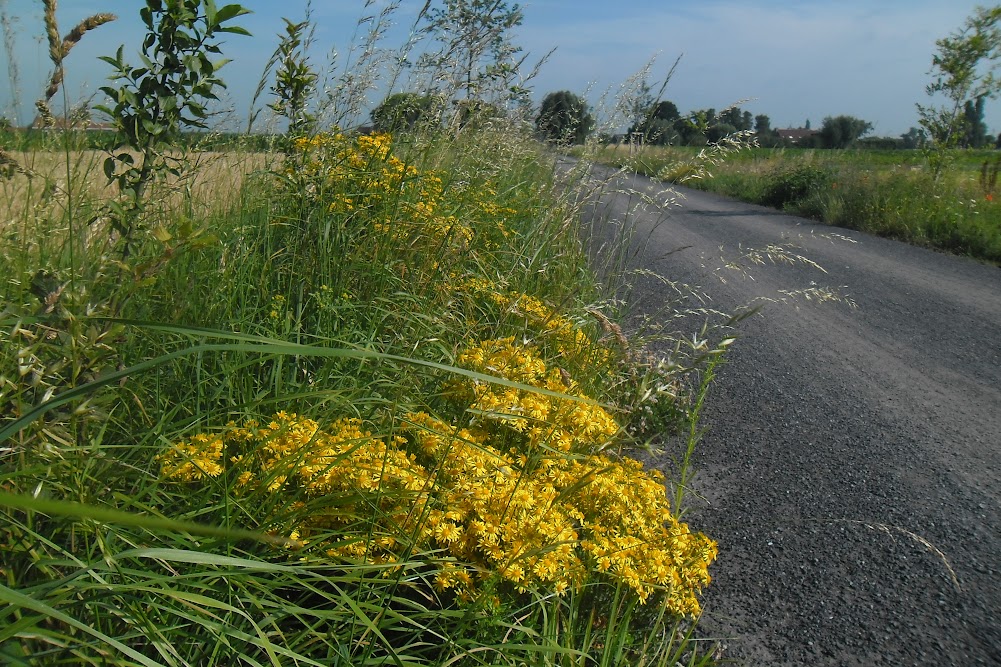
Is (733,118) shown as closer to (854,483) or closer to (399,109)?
(399,109)

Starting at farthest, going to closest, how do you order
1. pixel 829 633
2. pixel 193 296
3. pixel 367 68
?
pixel 367 68 < pixel 193 296 < pixel 829 633

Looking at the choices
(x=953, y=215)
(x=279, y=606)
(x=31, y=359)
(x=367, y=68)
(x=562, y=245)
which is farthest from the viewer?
(x=953, y=215)

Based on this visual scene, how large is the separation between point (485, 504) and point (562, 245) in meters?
2.70

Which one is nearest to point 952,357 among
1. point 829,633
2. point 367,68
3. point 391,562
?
point 829,633

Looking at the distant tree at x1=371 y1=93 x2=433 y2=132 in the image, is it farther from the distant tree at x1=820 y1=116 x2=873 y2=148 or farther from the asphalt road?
the distant tree at x1=820 y1=116 x2=873 y2=148

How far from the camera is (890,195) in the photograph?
12.8 m

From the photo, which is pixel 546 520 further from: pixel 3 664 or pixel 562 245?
pixel 562 245

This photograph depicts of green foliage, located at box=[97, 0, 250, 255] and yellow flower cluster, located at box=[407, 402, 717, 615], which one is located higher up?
green foliage, located at box=[97, 0, 250, 255]

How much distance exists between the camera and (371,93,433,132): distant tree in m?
4.15

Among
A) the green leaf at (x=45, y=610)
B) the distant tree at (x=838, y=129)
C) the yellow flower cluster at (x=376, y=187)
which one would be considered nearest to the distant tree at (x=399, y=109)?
the yellow flower cluster at (x=376, y=187)

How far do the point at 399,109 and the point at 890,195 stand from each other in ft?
36.4

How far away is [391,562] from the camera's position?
1.86 meters

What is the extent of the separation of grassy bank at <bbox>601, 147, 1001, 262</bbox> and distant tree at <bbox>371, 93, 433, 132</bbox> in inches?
152

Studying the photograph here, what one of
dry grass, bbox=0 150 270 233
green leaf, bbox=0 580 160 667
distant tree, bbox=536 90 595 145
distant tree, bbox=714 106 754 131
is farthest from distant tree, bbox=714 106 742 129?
green leaf, bbox=0 580 160 667
